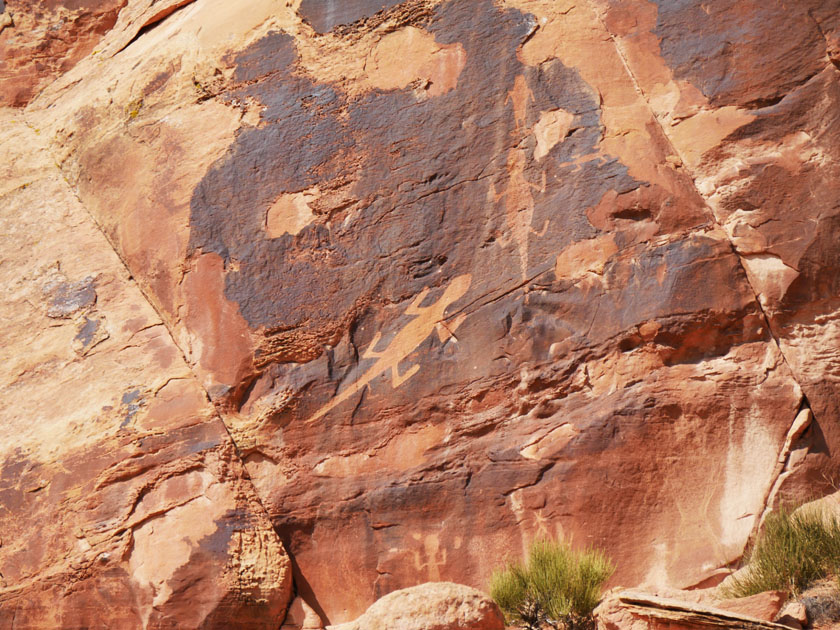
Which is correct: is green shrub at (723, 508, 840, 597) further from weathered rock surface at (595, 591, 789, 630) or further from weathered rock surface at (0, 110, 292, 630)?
weathered rock surface at (0, 110, 292, 630)

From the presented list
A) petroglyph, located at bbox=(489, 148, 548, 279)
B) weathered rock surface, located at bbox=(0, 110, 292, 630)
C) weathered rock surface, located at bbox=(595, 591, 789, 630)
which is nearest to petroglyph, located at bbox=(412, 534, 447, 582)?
weathered rock surface, located at bbox=(0, 110, 292, 630)

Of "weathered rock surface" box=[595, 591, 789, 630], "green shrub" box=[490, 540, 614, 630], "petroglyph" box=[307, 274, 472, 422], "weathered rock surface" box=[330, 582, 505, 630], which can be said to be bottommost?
"green shrub" box=[490, 540, 614, 630]

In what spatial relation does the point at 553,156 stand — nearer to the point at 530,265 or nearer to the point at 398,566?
the point at 530,265

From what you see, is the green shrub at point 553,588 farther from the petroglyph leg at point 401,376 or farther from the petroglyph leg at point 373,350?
the petroglyph leg at point 373,350

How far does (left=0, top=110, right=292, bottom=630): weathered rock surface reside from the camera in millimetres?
5277

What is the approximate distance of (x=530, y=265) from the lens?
5586mm

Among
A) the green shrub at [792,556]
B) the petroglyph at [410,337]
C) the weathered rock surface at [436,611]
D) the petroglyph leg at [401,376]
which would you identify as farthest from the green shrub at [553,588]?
the petroglyph at [410,337]

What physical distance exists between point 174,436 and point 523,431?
7.61ft

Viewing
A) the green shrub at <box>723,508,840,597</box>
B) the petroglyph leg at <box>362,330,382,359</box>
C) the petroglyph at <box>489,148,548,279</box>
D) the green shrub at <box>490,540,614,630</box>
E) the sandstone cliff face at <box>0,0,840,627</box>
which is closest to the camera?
the green shrub at <box>723,508,840,597</box>

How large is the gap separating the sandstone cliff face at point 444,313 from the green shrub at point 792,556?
0.32m

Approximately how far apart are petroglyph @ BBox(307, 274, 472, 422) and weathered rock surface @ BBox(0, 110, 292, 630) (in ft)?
2.92

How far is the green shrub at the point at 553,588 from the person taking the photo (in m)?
4.64

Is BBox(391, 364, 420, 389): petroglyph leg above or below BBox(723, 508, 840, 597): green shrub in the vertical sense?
above

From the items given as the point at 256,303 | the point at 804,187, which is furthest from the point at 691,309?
the point at 256,303
